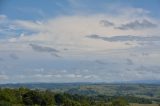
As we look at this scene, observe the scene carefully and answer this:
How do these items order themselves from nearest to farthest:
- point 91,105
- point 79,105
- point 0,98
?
point 0,98, point 79,105, point 91,105

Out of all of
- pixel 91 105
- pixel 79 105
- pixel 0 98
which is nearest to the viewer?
pixel 0 98

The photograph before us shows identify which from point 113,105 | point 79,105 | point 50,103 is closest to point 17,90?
point 50,103

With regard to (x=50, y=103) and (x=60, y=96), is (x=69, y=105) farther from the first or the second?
(x=60, y=96)

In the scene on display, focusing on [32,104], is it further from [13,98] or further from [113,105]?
[113,105]

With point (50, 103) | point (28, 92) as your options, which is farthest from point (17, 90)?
point (50, 103)

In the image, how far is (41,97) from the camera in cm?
7769

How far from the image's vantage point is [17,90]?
270 feet

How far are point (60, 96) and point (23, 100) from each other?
1446 centimetres

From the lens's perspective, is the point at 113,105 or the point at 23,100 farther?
the point at 113,105

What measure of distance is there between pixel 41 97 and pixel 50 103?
95.7 inches

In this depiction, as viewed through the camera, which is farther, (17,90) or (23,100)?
(17,90)

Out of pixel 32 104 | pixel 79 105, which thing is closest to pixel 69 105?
pixel 79 105

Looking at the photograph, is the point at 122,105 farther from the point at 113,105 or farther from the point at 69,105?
the point at 69,105

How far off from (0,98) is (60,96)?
20.2m
